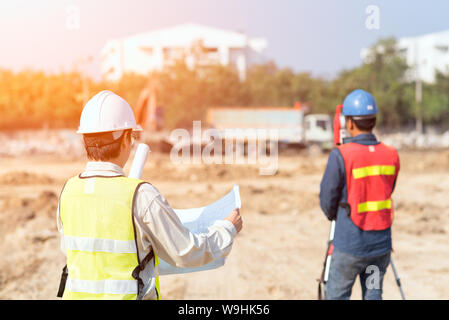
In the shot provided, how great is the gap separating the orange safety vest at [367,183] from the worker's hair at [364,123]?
0.15 meters

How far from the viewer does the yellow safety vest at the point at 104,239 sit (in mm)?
1872

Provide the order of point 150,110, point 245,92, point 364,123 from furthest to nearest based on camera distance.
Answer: point 245,92 → point 150,110 → point 364,123

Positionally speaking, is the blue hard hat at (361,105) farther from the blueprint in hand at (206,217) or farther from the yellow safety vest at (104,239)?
the yellow safety vest at (104,239)

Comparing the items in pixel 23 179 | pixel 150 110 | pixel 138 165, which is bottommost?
pixel 23 179

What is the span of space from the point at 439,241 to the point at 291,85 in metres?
36.4

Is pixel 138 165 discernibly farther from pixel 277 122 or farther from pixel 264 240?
pixel 277 122

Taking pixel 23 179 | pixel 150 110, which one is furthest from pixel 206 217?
pixel 150 110

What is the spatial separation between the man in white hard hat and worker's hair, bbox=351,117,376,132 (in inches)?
67.6

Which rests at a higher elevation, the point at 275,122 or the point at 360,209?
the point at 275,122

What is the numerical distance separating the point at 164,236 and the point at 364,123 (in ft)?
6.66

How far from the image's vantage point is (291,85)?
43.8m

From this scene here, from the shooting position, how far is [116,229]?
188 centimetres

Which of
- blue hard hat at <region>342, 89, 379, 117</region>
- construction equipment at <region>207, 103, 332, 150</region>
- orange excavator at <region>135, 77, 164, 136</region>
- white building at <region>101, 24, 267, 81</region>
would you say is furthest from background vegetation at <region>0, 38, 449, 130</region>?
blue hard hat at <region>342, 89, 379, 117</region>

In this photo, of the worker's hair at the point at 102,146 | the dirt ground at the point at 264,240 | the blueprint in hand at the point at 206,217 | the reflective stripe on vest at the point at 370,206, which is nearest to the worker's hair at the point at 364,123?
the reflective stripe on vest at the point at 370,206
